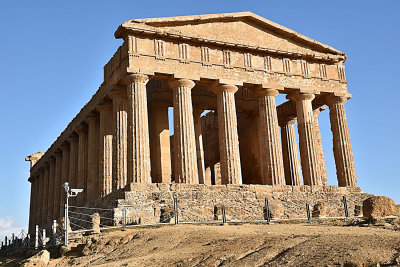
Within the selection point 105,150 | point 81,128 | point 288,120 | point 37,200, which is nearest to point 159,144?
point 105,150

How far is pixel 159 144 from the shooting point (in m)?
33.9

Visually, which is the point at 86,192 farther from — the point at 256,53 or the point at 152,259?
the point at 152,259

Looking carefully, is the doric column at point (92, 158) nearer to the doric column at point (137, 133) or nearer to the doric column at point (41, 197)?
the doric column at point (137, 133)

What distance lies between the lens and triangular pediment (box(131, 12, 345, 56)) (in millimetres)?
28828

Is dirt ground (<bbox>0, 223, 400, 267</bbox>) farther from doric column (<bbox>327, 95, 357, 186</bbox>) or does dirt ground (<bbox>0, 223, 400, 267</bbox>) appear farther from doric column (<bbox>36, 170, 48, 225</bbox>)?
doric column (<bbox>36, 170, 48, 225</bbox>)

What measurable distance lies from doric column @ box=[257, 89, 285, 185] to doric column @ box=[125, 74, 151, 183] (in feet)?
25.3

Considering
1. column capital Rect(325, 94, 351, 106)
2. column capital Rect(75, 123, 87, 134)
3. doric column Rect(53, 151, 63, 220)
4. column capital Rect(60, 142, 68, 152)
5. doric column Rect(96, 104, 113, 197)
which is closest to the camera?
doric column Rect(96, 104, 113, 197)

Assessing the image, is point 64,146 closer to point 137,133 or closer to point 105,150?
point 105,150

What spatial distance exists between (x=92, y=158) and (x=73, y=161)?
19.8 feet

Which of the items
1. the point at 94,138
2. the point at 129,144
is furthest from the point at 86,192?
the point at 129,144

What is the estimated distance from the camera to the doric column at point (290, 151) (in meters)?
33.6

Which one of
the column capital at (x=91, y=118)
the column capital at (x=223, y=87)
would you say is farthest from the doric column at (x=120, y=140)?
the column capital at (x=223, y=87)

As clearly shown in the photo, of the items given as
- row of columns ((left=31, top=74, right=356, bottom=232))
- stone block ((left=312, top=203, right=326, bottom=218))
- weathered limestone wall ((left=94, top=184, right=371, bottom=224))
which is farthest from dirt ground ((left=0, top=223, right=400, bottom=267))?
row of columns ((left=31, top=74, right=356, bottom=232))

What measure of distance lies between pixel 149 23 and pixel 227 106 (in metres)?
6.66
